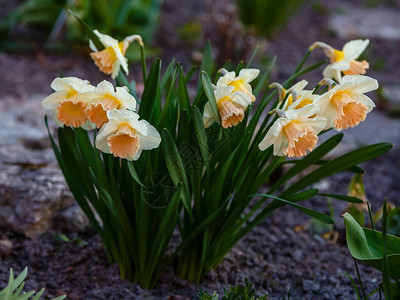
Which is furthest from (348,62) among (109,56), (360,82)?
(109,56)

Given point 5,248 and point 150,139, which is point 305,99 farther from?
point 5,248

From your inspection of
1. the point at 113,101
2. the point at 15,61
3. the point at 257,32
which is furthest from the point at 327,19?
the point at 113,101

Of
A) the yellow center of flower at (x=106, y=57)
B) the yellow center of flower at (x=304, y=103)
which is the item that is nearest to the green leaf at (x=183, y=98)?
the yellow center of flower at (x=106, y=57)

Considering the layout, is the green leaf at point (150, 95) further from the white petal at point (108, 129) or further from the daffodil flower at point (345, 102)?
the daffodil flower at point (345, 102)

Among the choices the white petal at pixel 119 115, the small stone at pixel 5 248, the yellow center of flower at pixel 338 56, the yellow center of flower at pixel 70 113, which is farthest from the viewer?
the small stone at pixel 5 248

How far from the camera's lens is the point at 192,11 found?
4.92m

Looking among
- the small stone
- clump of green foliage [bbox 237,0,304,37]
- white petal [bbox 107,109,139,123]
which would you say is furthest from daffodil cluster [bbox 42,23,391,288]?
clump of green foliage [bbox 237,0,304,37]

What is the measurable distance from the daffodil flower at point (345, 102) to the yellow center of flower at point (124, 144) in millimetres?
474

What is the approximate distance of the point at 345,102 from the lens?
127cm

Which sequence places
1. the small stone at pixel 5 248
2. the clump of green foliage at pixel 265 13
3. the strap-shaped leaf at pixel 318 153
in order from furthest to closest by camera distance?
1. the clump of green foliage at pixel 265 13
2. the small stone at pixel 5 248
3. the strap-shaped leaf at pixel 318 153

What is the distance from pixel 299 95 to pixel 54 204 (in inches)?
42.7

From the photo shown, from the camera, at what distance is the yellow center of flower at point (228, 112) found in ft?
4.21

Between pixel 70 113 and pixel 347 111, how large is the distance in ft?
2.39

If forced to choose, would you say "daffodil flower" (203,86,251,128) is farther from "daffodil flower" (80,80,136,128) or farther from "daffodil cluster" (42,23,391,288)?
"daffodil flower" (80,80,136,128)
